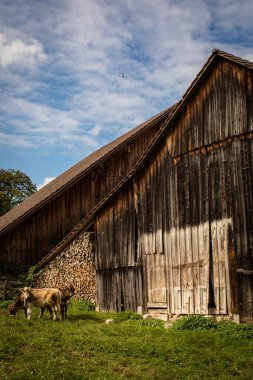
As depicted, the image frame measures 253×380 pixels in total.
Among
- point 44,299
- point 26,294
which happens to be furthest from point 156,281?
point 26,294

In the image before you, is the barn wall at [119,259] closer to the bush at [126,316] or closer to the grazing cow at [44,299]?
the bush at [126,316]

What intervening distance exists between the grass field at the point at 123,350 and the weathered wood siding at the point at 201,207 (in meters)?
1.41

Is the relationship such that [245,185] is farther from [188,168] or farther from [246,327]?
[246,327]

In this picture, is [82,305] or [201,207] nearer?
[201,207]

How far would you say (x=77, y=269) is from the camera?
22594 millimetres

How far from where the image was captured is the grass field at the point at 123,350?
9.50 metres

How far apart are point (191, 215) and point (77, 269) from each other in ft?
28.3

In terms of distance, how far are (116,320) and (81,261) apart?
6016mm

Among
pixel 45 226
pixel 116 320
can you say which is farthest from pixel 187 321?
pixel 45 226

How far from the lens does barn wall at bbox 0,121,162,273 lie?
2814 centimetres

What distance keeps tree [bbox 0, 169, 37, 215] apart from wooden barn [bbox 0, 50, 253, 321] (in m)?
39.2

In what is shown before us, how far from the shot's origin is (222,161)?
15383 millimetres

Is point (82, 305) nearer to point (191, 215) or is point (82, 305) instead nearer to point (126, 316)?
point (126, 316)

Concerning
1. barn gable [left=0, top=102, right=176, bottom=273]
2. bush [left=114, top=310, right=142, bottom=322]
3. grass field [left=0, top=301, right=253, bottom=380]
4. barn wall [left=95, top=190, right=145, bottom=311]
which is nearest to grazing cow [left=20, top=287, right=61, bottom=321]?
grass field [left=0, top=301, right=253, bottom=380]
